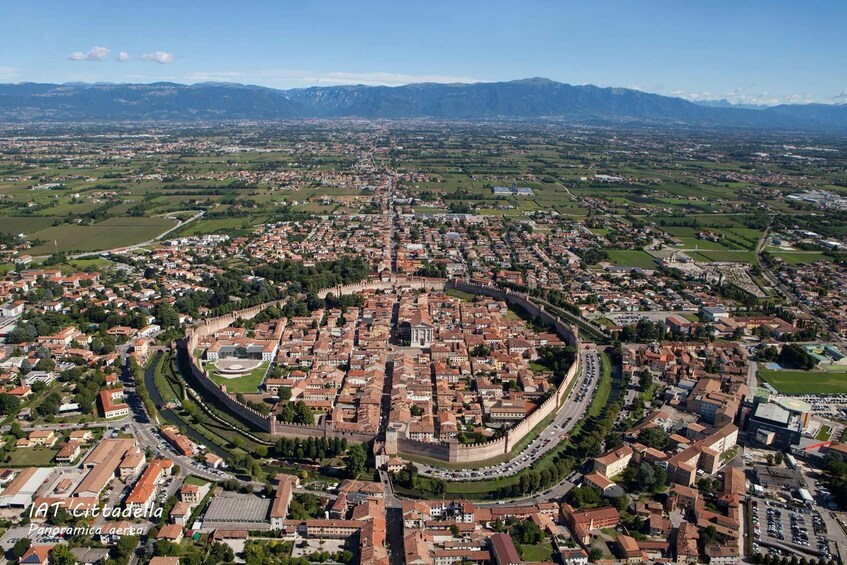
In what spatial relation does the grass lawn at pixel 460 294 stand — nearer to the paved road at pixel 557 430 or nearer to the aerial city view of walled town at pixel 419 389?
the aerial city view of walled town at pixel 419 389

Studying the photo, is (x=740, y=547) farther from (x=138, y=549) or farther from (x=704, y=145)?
(x=704, y=145)

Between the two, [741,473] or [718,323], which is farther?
[718,323]

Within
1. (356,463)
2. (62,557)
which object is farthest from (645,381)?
(62,557)

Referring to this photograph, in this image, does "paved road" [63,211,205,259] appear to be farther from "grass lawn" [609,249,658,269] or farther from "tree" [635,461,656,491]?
"tree" [635,461,656,491]

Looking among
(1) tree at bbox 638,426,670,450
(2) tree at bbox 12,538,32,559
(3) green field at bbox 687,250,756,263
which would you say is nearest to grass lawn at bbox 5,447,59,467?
(2) tree at bbox 12,538,32,559

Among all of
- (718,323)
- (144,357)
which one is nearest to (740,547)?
(718,323)

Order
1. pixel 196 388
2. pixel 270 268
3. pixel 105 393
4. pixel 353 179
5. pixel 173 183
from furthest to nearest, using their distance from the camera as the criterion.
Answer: pixel 353 179 → pixel 173 183 → pixel 270 268 → pixel 196 388 → pixel 105 393
